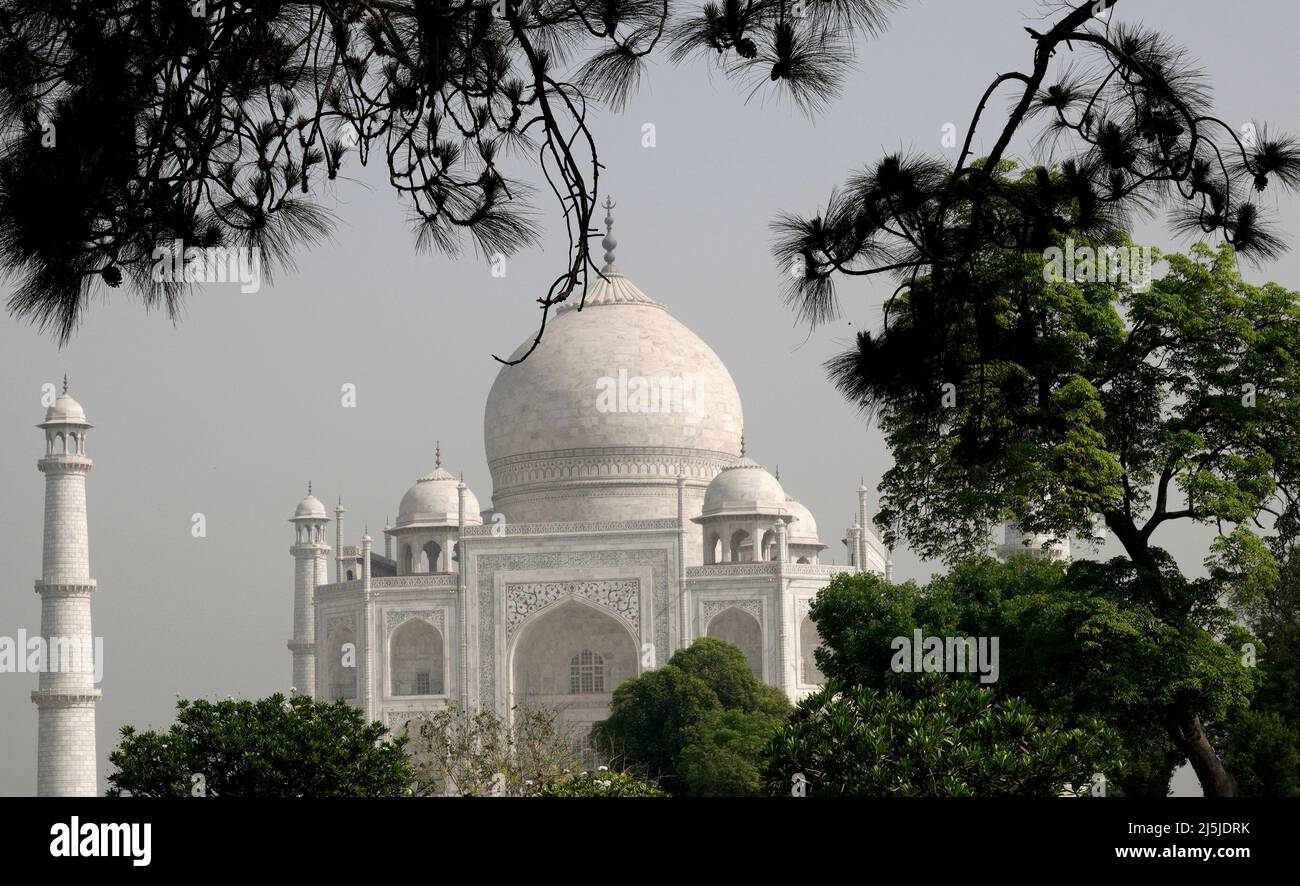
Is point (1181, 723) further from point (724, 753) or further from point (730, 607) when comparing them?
point (730, 607)

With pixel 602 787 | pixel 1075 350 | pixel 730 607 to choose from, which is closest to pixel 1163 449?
pixel 1075 350

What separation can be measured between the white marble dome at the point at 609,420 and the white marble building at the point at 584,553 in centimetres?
5

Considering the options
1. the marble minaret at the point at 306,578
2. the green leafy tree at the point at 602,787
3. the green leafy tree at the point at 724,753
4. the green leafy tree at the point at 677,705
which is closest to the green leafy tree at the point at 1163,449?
the green leafy tree at the point at 602,787

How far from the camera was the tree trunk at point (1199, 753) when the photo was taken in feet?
47.2

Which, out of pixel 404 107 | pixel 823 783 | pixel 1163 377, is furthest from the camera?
pixel 1163 377

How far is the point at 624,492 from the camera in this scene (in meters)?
44.7

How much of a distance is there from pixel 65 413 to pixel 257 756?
22.8m

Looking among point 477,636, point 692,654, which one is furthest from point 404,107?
point 477,636

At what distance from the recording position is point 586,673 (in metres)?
41.5

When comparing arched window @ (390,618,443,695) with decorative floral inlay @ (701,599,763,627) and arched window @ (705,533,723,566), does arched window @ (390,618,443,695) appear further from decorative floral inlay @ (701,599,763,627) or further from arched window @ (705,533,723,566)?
arched window @ (705,533,723,566)

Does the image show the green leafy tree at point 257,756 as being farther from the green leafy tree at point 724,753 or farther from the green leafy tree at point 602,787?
the green leafy tree at point 724,753
